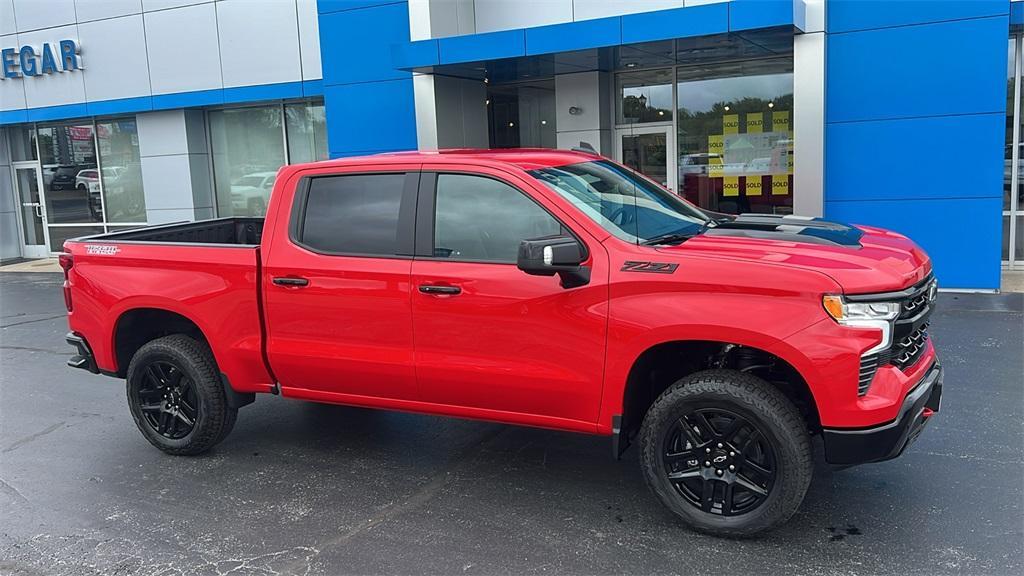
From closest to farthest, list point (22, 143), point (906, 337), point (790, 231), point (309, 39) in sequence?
1. point (906, 337)
2. point (790, 231)
3. point (309, 39)
4. point (22, 143)

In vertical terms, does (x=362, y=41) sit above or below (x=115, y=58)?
below

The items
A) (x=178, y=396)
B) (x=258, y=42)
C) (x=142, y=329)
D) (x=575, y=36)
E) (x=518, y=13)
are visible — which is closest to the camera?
(x=178, y=396)

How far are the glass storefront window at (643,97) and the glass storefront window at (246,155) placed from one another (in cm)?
684

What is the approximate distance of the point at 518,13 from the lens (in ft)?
41.9

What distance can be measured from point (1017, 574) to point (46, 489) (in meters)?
5.40

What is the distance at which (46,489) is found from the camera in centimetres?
527

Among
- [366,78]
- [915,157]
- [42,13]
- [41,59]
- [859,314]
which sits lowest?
[859,314]

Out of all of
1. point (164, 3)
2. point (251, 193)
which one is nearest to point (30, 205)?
point (251, 193)

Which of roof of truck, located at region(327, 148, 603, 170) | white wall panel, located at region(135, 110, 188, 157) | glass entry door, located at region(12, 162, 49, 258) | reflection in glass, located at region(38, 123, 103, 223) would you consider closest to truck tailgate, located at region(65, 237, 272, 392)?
roof of truck, located at region(327, 148, 603, 170)

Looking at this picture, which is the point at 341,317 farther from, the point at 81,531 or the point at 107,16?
the point at 107,16

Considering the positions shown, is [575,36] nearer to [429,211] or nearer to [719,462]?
[429,211]

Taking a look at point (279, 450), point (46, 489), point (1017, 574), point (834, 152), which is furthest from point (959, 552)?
point (834, 152)

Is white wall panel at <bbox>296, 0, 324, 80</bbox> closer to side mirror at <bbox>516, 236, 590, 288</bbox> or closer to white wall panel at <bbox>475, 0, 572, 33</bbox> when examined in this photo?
white wall panel at <bbox>475, 0, 572, 33</bbox>

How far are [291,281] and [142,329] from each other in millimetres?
1627
